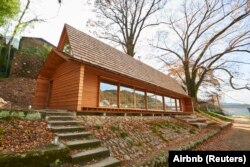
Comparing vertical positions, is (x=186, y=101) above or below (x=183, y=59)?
below

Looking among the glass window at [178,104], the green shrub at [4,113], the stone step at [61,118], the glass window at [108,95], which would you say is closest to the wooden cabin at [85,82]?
the glass window at [108,95]

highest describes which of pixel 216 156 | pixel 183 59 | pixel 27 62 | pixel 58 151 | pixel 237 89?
pixel 183 59

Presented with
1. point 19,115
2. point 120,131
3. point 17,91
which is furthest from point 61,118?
point 17,91

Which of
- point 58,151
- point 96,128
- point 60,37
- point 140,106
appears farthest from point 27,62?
point 58,151

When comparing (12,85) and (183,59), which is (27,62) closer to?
(12,85)

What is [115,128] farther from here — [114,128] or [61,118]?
[61,118]

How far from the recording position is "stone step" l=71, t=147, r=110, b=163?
448 cm

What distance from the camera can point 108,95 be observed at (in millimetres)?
10648

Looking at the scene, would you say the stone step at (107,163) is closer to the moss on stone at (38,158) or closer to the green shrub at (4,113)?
the moss on stone at (38,158)

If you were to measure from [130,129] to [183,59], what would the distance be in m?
21.3

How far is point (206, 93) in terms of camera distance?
31.9 metres

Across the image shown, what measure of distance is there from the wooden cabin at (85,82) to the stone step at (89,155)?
132 inches

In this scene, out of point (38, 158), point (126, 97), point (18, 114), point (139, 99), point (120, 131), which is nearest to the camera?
point (38, 158)

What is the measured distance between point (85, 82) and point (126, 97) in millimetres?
3501
